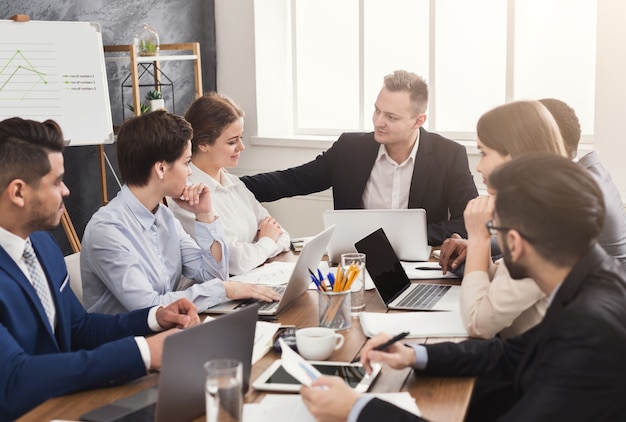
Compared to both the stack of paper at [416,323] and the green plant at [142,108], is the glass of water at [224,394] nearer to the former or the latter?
the stack of paper at [416,323]

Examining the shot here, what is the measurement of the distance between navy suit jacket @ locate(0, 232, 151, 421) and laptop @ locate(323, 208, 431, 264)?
876 millimetres

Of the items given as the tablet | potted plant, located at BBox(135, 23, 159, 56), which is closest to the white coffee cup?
the tablet

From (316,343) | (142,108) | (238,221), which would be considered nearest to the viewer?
(316,343)

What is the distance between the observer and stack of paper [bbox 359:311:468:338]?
1952 mm

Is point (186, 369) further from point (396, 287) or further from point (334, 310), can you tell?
point (396, 287)

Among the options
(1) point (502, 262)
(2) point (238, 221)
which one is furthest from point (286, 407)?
(2) point (238, 221)

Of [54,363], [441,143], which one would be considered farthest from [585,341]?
[441,143]

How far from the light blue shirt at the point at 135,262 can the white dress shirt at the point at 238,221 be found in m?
0.13

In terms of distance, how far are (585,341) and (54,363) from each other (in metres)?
1.00

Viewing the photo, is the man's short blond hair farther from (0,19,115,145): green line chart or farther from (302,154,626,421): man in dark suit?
(302,154,626,421): man in dark suit

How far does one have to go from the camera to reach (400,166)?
3.39 m

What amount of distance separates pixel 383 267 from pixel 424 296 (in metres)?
0.15

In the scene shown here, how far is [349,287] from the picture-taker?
203 cm

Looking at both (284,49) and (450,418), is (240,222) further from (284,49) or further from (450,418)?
(284,49)
